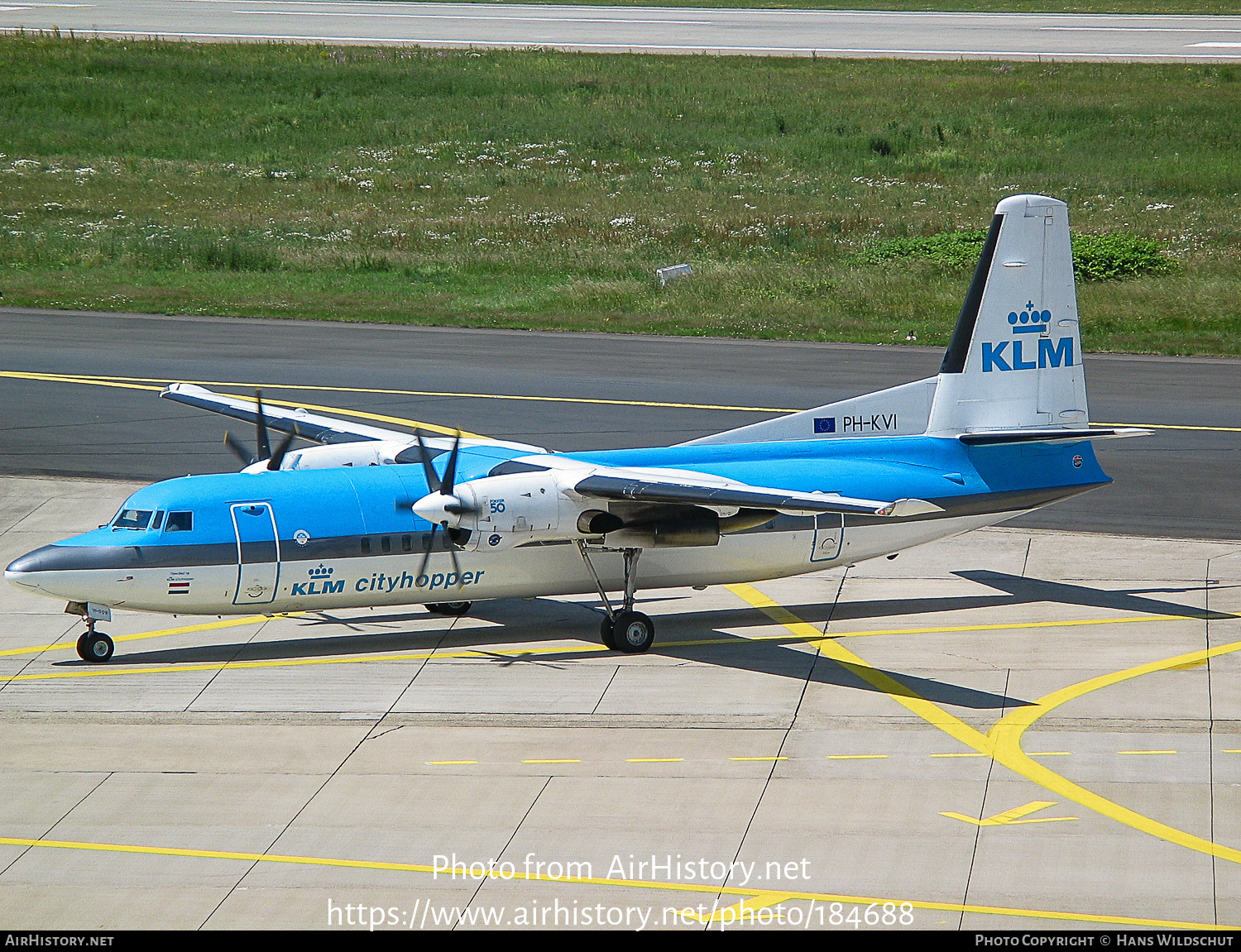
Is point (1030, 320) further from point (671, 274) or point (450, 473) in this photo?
point (671, 274)

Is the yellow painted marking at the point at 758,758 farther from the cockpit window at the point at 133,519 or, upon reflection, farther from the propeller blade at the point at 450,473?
the cockpit window at the point at 133,519

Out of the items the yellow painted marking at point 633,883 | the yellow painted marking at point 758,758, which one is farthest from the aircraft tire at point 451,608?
the yellow painted marking at point 633,883

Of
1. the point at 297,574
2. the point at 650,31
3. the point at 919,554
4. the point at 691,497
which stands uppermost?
the point at 650,31

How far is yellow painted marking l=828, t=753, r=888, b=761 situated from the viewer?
19.1 meters

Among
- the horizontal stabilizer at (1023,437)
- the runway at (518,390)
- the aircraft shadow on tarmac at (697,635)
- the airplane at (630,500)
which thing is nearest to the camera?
the airplane at (630,500)

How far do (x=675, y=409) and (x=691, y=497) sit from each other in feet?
58.9

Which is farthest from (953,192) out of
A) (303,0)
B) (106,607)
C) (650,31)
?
(303,0)

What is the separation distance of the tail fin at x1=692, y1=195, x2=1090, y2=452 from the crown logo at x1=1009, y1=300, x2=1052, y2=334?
0.02 meters

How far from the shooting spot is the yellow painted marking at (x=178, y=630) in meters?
23.8

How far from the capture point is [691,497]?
21.7 meters

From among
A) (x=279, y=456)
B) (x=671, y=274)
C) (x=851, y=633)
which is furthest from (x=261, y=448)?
(x=671, y=274)

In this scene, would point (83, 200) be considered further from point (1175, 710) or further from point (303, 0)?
Result: point (1175, 710)

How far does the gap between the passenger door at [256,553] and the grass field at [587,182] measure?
28637mm

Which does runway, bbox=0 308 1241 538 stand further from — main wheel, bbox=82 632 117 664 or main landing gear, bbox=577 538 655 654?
main landing gear, bbox=577 538 655 654
